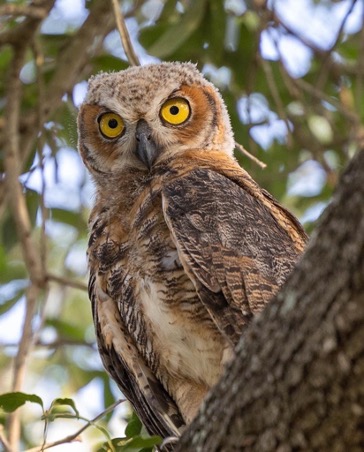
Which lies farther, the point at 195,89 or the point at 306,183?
the point at 306,183

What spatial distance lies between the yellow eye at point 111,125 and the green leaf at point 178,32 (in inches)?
14.4

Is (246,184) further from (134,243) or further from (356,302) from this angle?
(356,302)

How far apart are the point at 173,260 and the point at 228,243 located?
7.9 inches

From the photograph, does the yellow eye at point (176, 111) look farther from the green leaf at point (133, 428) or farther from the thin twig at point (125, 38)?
the green leaf at point (133, 428)

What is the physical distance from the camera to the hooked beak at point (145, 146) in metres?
3.62

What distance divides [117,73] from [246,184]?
3.30 feet

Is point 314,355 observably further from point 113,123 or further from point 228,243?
point 113,123

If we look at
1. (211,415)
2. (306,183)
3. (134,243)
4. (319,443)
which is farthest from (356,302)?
(306,183)

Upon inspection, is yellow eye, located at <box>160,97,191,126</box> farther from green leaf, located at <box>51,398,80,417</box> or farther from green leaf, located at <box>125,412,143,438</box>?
green leaf, located at <box>51,398,80,417</box>

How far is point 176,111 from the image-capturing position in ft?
12.7

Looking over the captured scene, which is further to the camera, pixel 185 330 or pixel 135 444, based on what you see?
pixel 185 330

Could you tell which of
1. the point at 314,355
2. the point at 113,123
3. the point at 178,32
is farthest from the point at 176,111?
the point at 314,355

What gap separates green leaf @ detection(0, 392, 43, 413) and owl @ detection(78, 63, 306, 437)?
670 mm

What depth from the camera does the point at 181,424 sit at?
3.23 meters
